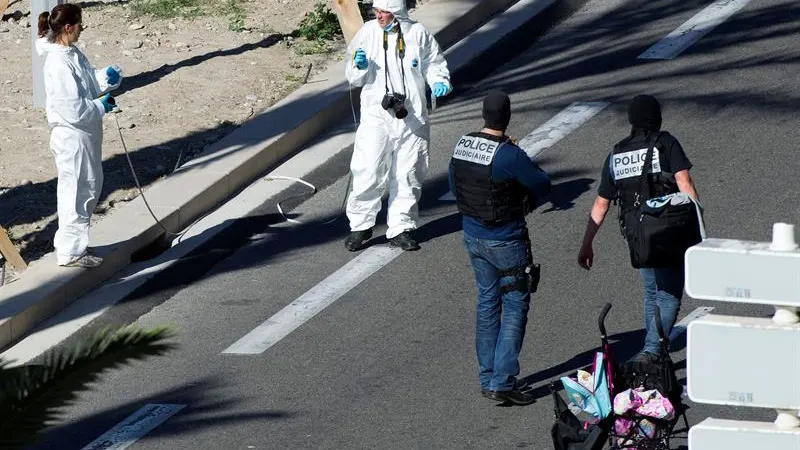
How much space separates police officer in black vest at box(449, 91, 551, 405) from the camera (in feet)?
25.0

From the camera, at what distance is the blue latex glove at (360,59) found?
31.7ft

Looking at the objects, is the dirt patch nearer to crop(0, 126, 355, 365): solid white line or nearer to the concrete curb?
the concrete curb

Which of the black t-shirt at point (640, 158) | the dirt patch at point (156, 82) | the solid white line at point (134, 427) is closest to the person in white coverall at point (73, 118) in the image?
the dirt patch at point (156, 82)

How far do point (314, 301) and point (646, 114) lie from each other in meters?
2.62

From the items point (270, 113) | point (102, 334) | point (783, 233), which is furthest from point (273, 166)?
point (783, 233)

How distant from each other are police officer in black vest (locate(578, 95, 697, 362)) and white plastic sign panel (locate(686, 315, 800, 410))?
3340 mm

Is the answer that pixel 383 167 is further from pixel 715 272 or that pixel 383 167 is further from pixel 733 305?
pixel 715 272

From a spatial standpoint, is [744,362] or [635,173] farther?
[635,173]

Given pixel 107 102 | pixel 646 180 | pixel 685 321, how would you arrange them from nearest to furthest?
pixel 646 180, pixel 685 321, pixel 107 102

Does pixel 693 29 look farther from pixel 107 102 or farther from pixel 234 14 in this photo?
pixel 107 102

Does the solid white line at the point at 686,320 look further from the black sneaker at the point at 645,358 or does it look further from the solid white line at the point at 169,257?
the solid white line at the point at 169,257

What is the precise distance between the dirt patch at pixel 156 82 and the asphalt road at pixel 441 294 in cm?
114

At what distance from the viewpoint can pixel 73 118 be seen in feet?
29.8

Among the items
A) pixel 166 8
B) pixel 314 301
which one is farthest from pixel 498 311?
pixel 166 8
